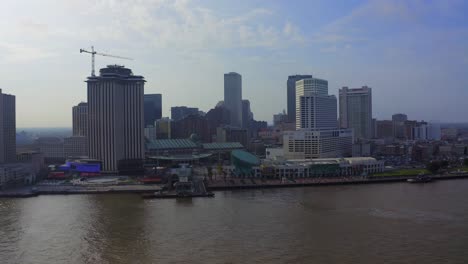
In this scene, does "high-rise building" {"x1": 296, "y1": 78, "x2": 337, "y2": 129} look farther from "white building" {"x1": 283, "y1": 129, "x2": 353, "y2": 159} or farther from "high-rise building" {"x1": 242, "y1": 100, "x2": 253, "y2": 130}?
"high-rise building" {"x1": 242, "y1": 100, "x2": 253, "y2": 130}

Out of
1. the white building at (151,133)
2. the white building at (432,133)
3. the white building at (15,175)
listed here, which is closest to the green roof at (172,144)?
the white building at (151,133)

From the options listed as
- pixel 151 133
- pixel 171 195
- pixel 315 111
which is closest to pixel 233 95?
pixel 151 133

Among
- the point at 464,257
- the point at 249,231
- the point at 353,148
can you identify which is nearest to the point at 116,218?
the point at 249,231

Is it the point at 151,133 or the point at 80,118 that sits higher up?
the point at 80,118

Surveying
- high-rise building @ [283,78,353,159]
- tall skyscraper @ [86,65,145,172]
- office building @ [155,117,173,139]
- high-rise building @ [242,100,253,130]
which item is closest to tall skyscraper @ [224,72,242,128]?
high-rise building @ [242,100,253,130]

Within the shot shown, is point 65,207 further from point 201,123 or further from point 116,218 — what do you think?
point 201,123

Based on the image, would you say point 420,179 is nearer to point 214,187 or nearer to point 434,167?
point 434,167

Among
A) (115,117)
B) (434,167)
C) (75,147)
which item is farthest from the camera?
(75,147)
